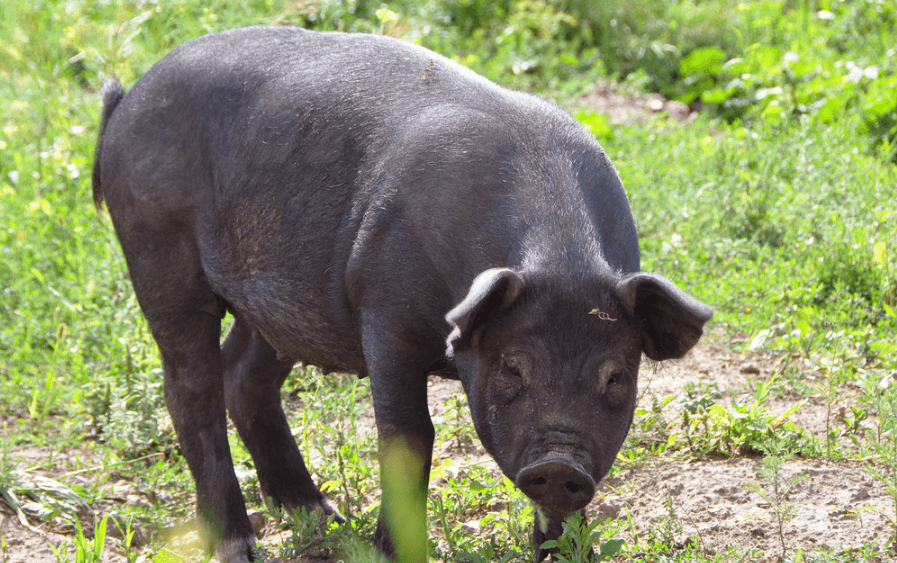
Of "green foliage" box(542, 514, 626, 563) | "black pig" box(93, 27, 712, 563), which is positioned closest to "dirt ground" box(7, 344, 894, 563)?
"green foliage" box(542, 514, 626, 563)

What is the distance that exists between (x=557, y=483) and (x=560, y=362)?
A: 329 millimetres

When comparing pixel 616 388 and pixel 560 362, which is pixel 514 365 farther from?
pixel 616 388

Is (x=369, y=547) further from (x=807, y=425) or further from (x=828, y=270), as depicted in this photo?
(x=828, y=270)

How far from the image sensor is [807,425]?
14.3ft

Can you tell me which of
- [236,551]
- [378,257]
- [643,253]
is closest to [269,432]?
[236,551]

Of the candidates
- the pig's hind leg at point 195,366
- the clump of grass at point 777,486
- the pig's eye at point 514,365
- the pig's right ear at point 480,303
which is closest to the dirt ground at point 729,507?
the clump of grass at point 777,486

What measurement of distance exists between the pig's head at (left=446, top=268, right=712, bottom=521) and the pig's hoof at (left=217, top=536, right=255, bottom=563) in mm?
1468

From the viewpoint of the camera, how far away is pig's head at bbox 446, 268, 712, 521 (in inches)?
106

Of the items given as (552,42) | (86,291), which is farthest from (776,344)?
(552,42)

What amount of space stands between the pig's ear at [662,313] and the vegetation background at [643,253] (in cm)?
60

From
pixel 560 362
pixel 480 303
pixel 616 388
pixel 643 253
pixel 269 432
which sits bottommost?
pixel 643 253

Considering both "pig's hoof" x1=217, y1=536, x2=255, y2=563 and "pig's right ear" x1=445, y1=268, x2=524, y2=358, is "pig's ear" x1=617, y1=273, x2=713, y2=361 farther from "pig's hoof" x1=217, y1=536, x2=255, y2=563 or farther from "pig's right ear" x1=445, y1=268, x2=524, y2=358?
"pig's hoof" x1=217, y1=536, x2=255, y2=563

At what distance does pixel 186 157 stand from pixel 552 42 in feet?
18.2

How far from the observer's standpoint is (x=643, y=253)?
5.88 m
